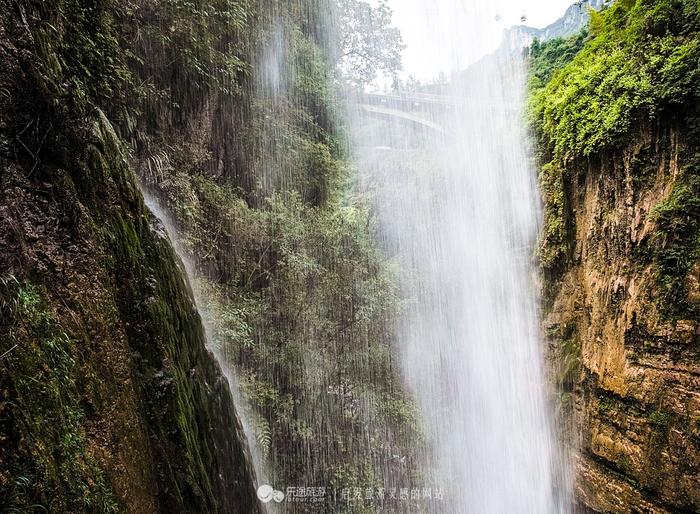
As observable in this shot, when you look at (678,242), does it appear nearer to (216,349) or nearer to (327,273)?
(327,273)

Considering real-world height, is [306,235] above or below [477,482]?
above

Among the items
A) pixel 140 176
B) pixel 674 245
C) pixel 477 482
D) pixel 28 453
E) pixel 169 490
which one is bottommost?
pixel 477 482

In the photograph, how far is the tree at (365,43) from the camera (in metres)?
13.3

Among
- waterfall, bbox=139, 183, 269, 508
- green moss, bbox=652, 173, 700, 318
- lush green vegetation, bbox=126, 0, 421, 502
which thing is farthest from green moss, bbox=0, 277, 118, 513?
green moss, bbox=652, 173, 700, 318

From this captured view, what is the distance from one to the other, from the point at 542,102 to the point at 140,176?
741 centimetres

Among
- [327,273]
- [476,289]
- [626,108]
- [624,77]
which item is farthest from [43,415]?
[476,289]

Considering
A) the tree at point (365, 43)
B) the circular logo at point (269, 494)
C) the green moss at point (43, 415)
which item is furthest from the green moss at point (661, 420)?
the tree at point (365, 43)

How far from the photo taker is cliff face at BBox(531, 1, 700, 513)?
5.11 metres

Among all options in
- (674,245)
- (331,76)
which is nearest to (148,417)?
(674,245)

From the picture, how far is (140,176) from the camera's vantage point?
5754mm

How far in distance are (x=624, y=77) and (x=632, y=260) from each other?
8.68ft

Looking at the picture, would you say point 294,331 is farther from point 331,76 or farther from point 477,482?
point 331,76

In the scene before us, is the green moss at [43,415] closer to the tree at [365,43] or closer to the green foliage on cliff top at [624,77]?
the green foliage on cliff top at [624,77]

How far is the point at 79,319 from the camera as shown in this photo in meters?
2.56
